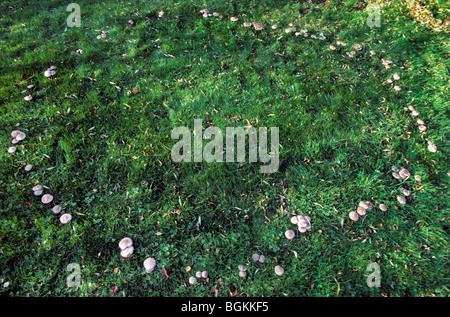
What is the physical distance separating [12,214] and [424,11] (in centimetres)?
637

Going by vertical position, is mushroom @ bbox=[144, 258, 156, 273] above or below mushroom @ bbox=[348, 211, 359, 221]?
below

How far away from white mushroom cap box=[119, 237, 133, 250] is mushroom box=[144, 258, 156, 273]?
0.72ft

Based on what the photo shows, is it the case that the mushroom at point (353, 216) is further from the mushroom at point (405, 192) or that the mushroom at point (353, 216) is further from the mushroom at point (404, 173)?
the mushroom at point (404, 173)

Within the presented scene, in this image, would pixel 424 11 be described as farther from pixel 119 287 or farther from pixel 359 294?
pixel 119 287

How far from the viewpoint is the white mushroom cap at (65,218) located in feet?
7.88

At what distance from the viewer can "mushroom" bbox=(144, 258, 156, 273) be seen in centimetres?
219

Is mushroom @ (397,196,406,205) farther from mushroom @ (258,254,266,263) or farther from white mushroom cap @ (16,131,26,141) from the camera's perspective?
white mushroom cap @ (16,131,26,141)

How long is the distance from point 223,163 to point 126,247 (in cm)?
125

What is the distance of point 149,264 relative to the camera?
2201mm

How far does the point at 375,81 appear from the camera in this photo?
3570 mm

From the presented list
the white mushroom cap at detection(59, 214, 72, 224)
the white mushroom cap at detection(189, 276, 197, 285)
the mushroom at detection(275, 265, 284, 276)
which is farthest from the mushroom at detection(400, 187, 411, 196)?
the white mushroom cap at detection(59, 214, 72, 224)

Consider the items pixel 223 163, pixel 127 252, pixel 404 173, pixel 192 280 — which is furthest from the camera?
pixel 223 163

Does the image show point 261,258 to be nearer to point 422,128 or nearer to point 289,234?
point 289,234

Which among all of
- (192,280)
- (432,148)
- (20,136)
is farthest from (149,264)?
(432,148)
